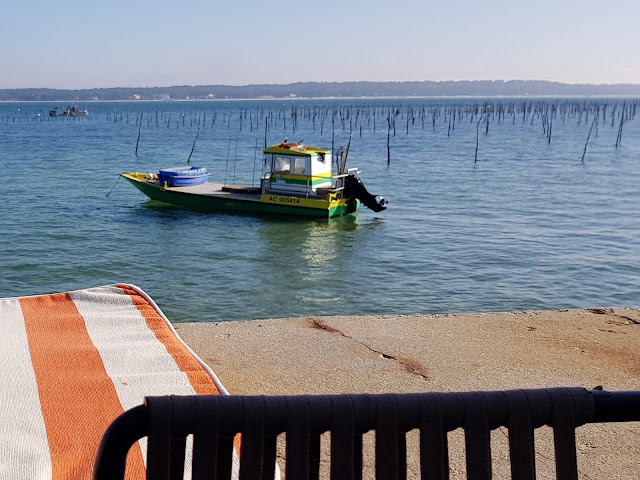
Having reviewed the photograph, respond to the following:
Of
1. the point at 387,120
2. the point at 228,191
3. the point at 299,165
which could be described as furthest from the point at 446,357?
the point at 387,120

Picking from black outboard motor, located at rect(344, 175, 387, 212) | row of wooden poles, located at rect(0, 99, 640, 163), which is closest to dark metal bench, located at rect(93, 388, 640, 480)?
black outboard motor, located at rect(344, 175, 387, 212)

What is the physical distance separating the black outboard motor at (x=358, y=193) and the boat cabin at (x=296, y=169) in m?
0.77

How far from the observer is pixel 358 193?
28000 millimetres

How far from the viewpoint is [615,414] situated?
203 cm

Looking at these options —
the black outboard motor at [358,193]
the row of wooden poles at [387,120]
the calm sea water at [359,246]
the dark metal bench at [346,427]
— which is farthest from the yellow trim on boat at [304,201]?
the row of wooden poles at [387,120]

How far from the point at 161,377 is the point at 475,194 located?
106 feet

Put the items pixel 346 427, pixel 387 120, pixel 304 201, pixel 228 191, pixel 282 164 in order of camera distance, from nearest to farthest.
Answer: pixel 346 427 → pixel 304 201 → pixel 282 164 → pixel 228 191 → pixel 387 120

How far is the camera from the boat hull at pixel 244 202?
89.2 feet

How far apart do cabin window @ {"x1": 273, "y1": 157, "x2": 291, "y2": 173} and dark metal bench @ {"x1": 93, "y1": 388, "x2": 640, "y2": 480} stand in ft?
83.2

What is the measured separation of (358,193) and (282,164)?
2.89 meters

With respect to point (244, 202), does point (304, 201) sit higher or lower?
higher

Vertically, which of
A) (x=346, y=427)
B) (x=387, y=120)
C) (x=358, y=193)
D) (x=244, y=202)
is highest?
(x=346, y=427)

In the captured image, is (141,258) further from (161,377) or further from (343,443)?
(343,443)

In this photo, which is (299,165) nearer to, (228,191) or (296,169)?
(296,169)
